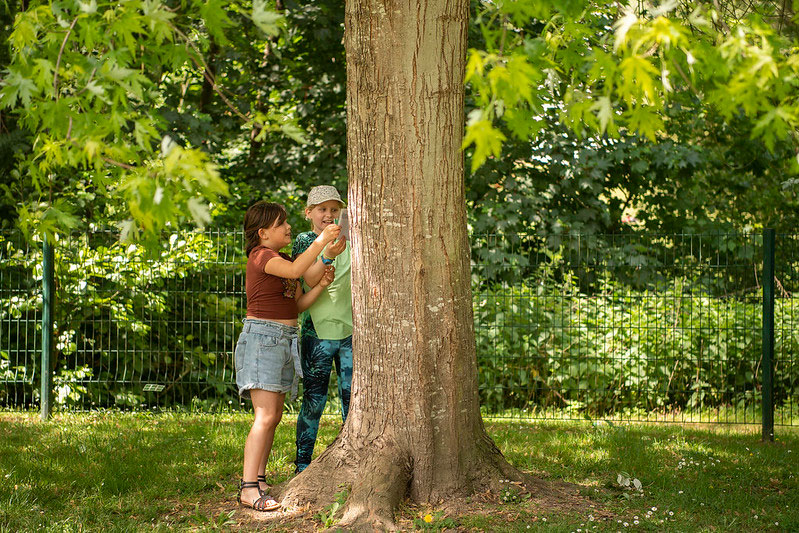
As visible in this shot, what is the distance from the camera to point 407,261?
4211mm

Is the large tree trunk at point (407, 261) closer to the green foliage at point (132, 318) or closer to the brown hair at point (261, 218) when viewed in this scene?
the brown hair at point (261, 218)

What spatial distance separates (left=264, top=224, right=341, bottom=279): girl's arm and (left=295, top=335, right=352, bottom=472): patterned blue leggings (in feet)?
2.07

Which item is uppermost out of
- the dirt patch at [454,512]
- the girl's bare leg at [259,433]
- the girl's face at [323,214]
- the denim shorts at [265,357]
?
the girl's face at [323,214]

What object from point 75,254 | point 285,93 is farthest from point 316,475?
point 285,93

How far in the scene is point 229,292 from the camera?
7641 mm

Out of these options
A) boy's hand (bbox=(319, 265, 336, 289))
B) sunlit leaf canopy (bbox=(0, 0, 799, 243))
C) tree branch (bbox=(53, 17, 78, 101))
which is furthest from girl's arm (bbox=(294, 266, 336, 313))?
tree branch (bbox=(53, 17, 78, 101))

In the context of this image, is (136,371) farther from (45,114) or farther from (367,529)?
(45,114)

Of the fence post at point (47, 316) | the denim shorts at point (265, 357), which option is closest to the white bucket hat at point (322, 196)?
the denim shorts at point (265, 357)

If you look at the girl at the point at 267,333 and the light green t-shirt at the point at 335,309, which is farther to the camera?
the light green t-shirt at the point at 335,309

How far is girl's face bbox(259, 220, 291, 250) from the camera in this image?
4.49 m

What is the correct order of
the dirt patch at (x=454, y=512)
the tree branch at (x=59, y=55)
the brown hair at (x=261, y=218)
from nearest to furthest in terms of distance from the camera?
the tree branch at (x=59, y=55)
the dirt patch at (x=454, y=512)
the brown hair at (x=261, y=218)

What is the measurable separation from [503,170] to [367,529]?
22.1 feet

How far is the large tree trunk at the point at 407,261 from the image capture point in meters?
4.19

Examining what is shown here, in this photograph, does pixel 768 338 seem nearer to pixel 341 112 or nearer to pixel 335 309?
pixel 335 309
